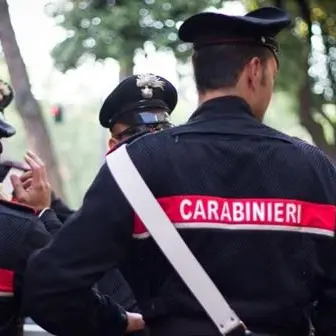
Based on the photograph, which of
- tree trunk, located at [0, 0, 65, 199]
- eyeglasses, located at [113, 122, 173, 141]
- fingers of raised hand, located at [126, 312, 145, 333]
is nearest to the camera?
fingers of raised hand, located at [126, 312, 145, 333]

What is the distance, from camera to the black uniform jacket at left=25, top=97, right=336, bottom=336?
2.51m

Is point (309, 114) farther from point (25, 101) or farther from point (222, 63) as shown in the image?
point (222, 63)

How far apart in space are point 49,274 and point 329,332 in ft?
2.70

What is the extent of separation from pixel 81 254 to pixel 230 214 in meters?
0.40

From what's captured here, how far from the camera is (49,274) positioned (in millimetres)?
2502

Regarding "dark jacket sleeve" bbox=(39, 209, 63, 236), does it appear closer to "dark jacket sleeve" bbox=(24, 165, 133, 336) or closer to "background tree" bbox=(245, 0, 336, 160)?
"dark jacket sleeve" bbox=(24, 165, 133, 336)

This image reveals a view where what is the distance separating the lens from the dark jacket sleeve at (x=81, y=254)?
2490mm

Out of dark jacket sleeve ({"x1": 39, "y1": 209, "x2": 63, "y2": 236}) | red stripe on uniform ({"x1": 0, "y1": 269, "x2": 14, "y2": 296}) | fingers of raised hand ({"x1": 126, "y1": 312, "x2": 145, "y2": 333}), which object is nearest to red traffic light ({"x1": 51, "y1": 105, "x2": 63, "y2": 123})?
dark jacket sleeve ({"x1": 39, "y1": 209, "x2": 63, "y2": 236})

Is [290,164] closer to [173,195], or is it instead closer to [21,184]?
[173,195]

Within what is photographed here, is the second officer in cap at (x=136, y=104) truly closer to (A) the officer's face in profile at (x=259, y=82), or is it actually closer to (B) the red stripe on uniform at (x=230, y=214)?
(A) the officer's face in profile at (x=259, y=82)

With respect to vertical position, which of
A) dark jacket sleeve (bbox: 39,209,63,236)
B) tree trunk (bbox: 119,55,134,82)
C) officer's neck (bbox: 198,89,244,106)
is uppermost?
tree trunk (bbox: 119,55,134,82)

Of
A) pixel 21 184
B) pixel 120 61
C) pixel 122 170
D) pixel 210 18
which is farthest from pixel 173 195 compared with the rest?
pixel 120 61

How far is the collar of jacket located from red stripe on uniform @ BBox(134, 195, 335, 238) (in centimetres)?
25

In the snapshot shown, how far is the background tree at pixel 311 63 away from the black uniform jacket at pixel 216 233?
8281 millimetres
